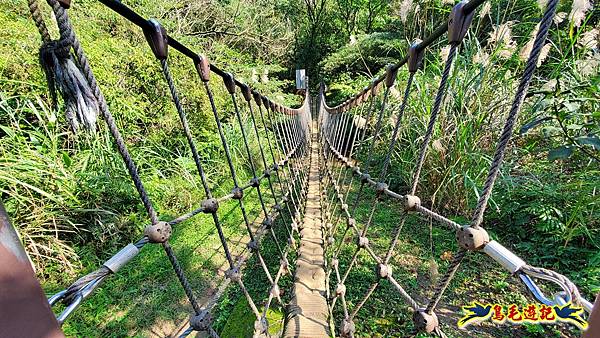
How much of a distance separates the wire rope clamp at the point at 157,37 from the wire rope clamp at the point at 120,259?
340mm

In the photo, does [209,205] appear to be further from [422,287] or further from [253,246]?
[422,287]

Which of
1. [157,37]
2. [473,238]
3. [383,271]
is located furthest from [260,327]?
[157,37]

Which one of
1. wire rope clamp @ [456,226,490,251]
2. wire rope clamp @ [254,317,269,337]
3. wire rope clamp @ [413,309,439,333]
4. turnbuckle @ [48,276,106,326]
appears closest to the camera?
turnbuckle @ [48,276,106,326]

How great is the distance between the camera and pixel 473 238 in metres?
0.39

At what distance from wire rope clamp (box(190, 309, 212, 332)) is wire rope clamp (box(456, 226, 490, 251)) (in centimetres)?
46

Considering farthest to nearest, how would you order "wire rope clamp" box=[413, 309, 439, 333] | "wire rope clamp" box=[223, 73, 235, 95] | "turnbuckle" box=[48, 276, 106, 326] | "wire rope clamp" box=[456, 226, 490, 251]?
"wire rope clamp" box=[223, 73, 235, 95] → "wire rope clamp" box=[413, 309, 439, 333] → "wire rope clamp" box=[456, 226, 490, 251] → "turnbuckle" box=[48, 276, 106, 326]

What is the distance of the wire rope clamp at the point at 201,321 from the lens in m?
0.53

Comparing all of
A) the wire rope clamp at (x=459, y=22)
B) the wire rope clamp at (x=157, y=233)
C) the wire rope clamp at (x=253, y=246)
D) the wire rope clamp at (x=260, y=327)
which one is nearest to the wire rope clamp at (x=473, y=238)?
the wire rope clamp at (x=459, y=22)

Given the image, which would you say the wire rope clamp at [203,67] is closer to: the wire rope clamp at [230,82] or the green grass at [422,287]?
the wire rope clamp at [230,82]

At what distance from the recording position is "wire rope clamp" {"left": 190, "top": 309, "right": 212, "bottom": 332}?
0.53 metres

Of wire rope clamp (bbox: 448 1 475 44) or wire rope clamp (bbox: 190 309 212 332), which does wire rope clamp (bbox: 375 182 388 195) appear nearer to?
wire rope clamp (bbox: 448 1 475 44)

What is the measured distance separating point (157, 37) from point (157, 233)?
1.12ft

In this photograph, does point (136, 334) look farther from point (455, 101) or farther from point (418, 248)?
point (455, 101)

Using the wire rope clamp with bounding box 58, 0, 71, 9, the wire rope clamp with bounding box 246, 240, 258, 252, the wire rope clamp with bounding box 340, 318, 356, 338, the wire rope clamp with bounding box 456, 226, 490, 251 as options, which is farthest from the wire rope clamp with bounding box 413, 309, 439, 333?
the wire rope clamp with bounding box 58, 0, 71, 9
